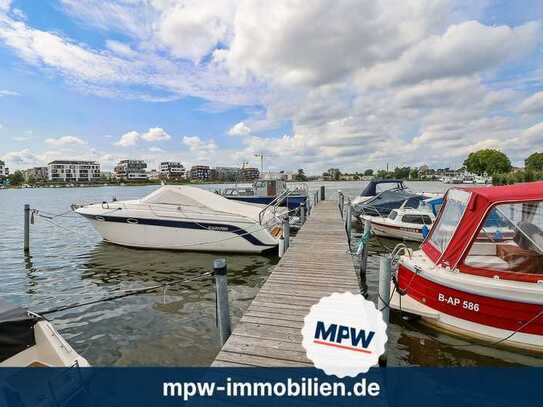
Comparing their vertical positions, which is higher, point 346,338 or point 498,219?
point 498,219

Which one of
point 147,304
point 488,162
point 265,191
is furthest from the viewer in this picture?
point 488,162

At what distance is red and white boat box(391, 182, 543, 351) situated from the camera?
5406mm

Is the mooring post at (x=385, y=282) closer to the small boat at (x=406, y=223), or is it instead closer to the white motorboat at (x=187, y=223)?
the white motorboat at (x=187, y=223)

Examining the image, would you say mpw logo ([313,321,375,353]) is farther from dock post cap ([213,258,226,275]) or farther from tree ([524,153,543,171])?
tree ([524,153,543,171])

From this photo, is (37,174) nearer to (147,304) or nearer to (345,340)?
(147,304)

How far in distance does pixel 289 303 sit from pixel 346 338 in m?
1.69

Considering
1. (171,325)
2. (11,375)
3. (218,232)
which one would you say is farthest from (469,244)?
(218,232)

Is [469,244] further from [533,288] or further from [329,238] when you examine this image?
[329,238]

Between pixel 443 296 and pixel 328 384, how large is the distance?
3.61m

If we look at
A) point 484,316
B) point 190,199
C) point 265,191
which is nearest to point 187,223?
point 190,199

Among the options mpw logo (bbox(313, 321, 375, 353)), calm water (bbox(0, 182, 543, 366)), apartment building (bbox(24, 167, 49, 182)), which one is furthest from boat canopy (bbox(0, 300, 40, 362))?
apartment building (bbox(24, 167, 49, 182))

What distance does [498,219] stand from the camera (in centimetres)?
610

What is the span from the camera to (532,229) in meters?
5.84

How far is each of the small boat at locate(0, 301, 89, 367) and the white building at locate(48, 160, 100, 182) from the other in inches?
6247
